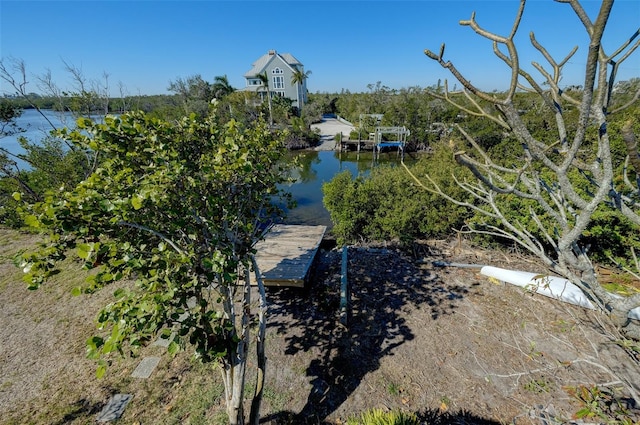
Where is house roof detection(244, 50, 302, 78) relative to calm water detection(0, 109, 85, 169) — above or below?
above

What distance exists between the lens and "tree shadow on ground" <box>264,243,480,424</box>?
12.4ft

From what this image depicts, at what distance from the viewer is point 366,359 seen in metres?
4.15

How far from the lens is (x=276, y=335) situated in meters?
4.60

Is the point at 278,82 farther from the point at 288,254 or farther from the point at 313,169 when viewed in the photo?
the point at 288,254

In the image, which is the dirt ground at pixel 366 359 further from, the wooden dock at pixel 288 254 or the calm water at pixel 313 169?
the calm water at pixel 313 169

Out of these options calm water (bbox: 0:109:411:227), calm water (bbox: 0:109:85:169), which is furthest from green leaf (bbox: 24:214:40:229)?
calm water (bbox: 0:109:411:227)

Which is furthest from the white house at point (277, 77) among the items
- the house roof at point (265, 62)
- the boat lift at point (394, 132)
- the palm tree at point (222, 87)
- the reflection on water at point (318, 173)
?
the boat lift at point (394, 132)

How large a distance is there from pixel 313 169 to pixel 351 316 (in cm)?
1631

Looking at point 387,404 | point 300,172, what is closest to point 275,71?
point 300,172

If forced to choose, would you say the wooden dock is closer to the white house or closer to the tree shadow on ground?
the tree shadow on ground

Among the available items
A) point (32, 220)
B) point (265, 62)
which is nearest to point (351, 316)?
point (32, 220)

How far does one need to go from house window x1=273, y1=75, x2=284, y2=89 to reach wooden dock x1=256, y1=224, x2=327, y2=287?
118 ft

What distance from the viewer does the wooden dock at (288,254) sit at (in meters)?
5.51

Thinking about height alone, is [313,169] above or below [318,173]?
above
